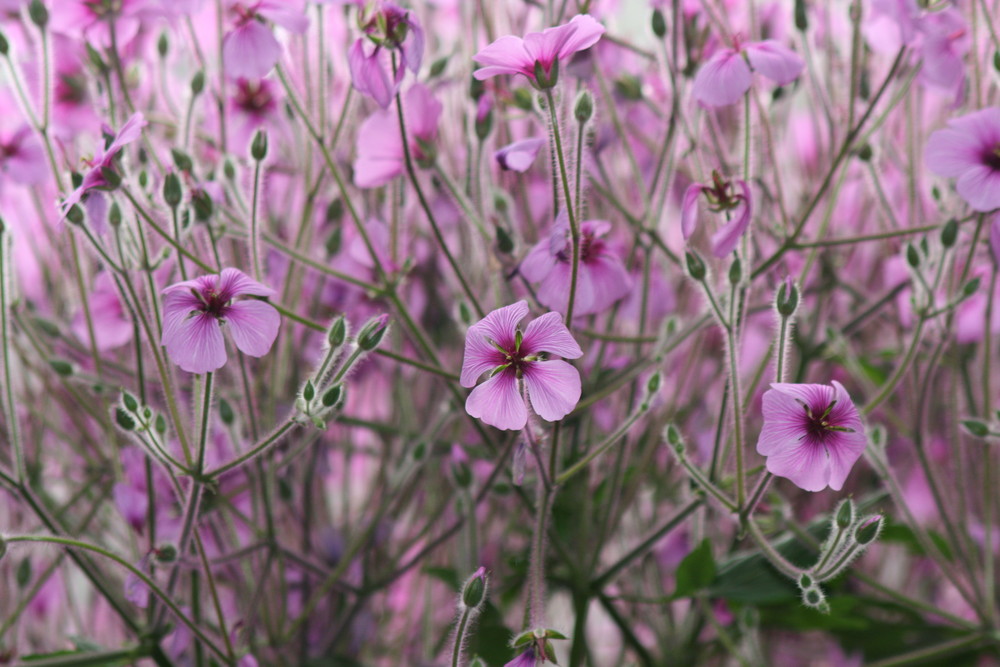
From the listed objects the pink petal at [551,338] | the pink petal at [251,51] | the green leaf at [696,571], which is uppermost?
the pink petal at [251,51]

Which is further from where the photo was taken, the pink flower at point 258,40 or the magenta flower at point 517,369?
the pink flower at point 258,40

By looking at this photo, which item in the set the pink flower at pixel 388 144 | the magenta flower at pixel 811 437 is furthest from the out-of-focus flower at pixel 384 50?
the magenta flower at pixel 811 437

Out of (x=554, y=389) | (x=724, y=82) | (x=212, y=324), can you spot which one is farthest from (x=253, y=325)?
(x=724, y=82)

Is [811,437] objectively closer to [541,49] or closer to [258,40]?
[541,49]

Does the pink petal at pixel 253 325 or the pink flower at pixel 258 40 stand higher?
the pink flower at pixel 258 40

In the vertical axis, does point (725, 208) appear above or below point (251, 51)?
below

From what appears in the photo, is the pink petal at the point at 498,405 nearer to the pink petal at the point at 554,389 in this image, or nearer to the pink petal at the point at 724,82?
the pink petal at the point at 554,389
